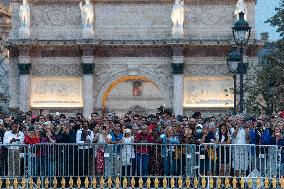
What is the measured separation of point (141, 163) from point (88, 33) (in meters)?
35.7

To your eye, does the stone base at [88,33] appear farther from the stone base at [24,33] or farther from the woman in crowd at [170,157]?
the woman in crowd at [170,157]

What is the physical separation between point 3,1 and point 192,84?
37.9m

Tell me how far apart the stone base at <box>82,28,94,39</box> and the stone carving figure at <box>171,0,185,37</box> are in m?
4.96

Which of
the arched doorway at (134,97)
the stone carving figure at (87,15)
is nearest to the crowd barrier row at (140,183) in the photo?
the stone carving figure at (87,15)

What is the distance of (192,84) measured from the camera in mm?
65375

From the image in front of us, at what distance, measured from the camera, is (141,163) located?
2939cm

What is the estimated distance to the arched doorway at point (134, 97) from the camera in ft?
234

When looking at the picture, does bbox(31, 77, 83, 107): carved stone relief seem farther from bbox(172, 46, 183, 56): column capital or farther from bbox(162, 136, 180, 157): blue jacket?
bbox(162, 136, 180, 157): blue jacket

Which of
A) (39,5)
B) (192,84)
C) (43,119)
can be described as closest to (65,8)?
(39,5)

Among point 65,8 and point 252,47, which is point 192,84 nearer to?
point 252,47

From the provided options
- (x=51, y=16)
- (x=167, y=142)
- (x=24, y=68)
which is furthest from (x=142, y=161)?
(x=51, y=16)

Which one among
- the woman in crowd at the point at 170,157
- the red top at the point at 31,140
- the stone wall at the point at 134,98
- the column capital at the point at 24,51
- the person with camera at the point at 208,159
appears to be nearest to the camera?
the person with camera at the point at 208,159

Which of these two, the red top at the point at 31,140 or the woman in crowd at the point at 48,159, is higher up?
the red top at the point at 31,140

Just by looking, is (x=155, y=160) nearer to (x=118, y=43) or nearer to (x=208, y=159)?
(x=208, y=159)
